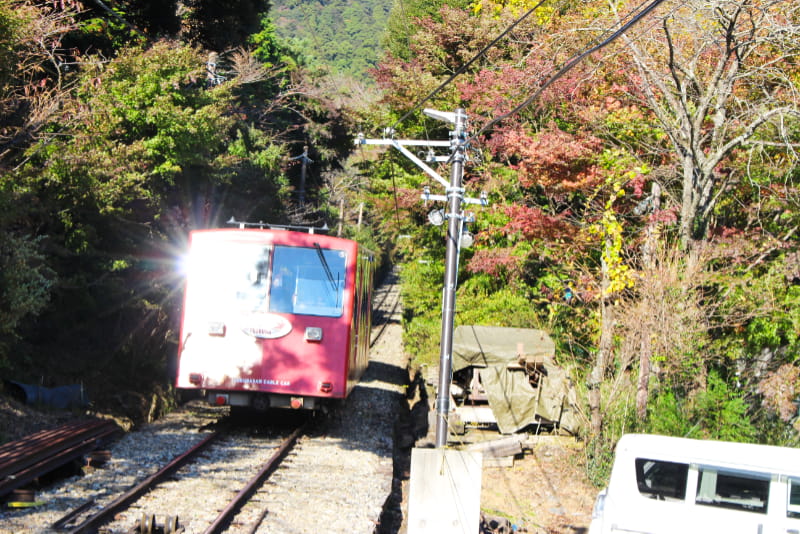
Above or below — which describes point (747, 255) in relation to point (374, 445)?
above

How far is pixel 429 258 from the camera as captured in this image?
799 inches

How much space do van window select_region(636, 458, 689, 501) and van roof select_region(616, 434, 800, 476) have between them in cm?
8

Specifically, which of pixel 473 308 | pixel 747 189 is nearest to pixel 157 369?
pixel 473 308

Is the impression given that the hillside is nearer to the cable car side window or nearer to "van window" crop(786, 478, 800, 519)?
the cable car side window

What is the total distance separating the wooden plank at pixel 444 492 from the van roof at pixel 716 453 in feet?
5.43

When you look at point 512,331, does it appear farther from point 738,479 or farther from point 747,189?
point 738,479

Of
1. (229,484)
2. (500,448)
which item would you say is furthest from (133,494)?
(500,448)

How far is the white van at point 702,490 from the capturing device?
242 inches

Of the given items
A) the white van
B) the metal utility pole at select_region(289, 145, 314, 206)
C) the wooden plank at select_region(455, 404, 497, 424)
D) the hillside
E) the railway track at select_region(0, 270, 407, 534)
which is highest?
the hillside

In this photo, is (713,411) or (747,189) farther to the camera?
(747,189)

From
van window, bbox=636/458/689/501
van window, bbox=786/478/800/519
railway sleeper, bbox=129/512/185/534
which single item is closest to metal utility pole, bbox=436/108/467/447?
van window, bbox=636/458/689/501

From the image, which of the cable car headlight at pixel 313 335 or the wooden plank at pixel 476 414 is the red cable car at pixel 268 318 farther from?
the wooden plank at pixel 476 414

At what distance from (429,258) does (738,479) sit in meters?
14.2

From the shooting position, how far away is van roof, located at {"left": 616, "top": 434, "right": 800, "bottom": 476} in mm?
6191
